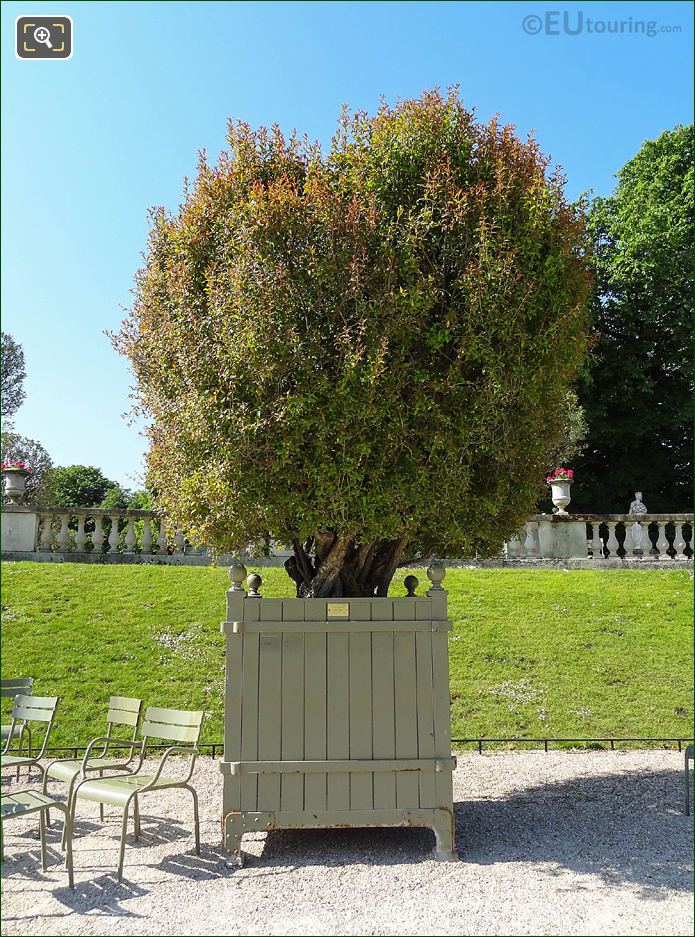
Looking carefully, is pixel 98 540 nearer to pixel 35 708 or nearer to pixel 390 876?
pixel 35 708

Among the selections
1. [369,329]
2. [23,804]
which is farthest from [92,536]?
[369,329]

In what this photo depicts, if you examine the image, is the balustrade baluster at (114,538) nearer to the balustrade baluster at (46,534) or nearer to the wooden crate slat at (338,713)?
the balustrade baluster at (46,534)

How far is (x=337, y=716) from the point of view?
19.3ft

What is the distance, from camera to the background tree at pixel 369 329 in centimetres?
562

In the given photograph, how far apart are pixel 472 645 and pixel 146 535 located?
674 centimetres

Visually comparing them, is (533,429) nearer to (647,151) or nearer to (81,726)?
(81,726)

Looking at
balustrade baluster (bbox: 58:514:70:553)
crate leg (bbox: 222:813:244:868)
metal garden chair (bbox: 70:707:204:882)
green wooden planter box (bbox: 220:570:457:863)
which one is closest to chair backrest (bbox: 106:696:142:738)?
metal garden chair (bbox: 70:707:204:882)

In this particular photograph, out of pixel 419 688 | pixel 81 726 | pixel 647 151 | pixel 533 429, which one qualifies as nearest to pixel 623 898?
pixel 419 688

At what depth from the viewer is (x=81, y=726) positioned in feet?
29.0

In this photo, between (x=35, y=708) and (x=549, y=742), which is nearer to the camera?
(x=35, y=708)

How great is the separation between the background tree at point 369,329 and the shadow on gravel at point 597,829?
2.61m

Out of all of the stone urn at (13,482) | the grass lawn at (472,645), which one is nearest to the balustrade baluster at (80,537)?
the grass lawn at (472,645)

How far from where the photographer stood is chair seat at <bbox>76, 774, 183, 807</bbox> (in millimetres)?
5391

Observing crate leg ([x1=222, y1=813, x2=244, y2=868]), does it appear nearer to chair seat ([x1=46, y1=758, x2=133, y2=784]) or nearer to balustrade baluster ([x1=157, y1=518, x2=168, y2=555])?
chair seat ([x1=46, y1=758, x2=133, y2=784])
